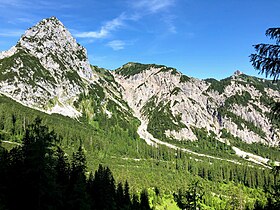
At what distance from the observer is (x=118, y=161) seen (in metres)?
192

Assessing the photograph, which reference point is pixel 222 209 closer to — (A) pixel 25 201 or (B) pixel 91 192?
(B) pixel 91 192

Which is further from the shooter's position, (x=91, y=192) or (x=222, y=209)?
(x=222, y=209)

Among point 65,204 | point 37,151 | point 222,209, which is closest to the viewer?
point 37,151

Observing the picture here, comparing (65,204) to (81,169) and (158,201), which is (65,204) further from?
(158,201)

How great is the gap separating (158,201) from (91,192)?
2806 inches

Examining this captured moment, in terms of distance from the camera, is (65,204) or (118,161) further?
(118,161)

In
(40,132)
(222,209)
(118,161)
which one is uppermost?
(40,132)

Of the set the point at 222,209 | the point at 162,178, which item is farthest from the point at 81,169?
the point at 162,178

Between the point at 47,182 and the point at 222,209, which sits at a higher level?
the point at 47,182

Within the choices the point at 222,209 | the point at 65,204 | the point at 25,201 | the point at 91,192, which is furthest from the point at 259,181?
the point at 25,201

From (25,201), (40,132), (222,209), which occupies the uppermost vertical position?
(40,132)

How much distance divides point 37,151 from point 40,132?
2406mm

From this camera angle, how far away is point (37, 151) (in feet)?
94.7

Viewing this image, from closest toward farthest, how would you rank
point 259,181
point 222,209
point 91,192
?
1. point 91,192
2. point 222,209
3. point 259,181
